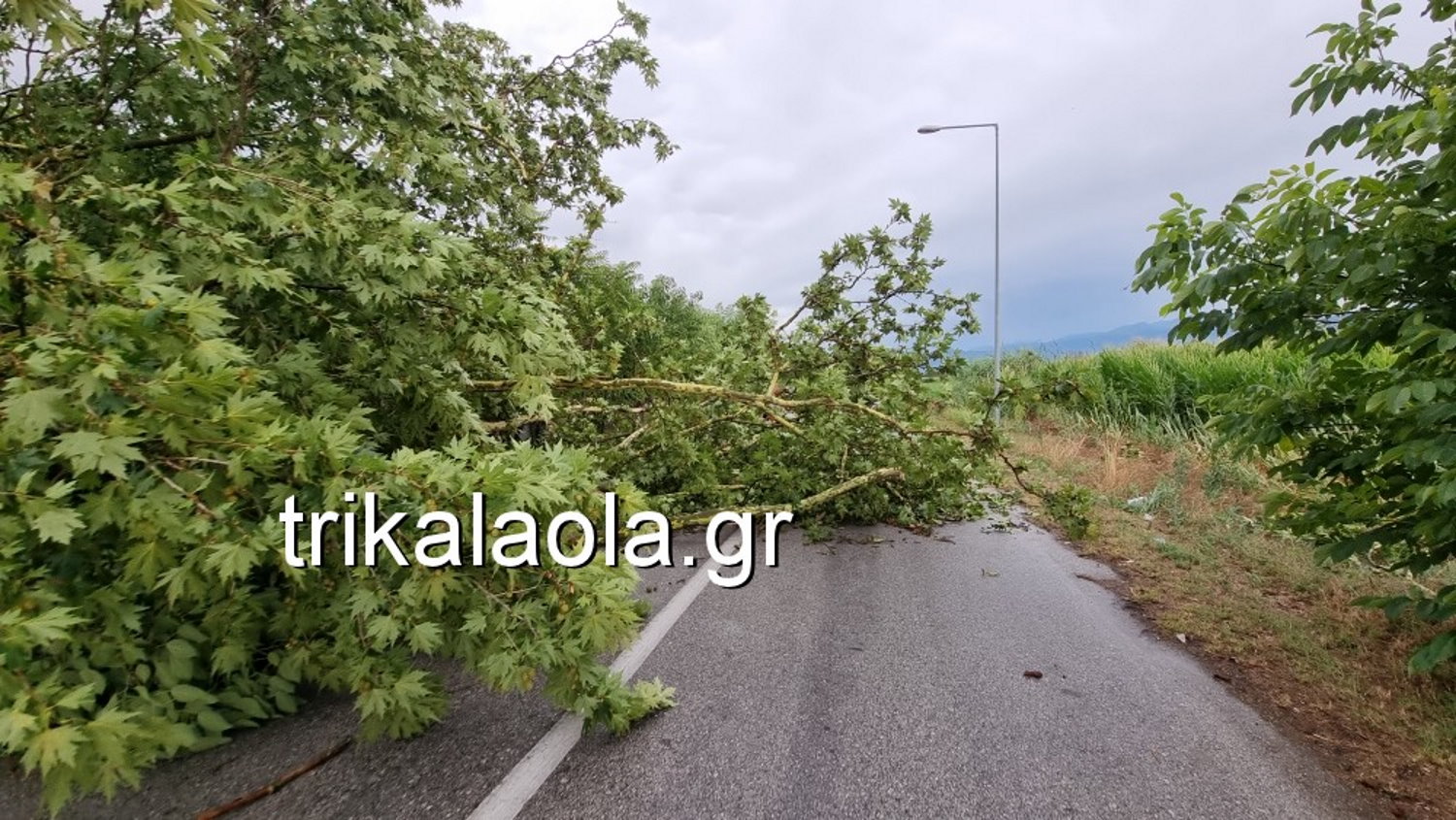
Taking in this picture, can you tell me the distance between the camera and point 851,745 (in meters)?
2.48

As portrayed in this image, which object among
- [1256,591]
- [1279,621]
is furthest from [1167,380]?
[1279,621]

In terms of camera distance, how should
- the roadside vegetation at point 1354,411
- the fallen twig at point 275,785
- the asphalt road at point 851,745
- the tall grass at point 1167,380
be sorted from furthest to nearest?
the tall grass at point 1167,380
the roadside vegetation at point 1354,411
the asphalt road at point 851,745
the fallen twig at point 275,785

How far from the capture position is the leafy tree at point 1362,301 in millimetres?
2469

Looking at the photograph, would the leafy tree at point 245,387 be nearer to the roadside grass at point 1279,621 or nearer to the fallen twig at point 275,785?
the fallen twig at point 275,785

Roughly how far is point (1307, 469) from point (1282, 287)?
35.9 inches

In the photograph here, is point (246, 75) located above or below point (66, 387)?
above

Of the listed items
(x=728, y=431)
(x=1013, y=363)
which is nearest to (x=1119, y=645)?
(x=728, y=431)

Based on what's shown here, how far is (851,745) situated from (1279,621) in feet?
9.78

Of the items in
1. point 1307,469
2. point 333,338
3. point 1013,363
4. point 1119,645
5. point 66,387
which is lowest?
point 1119,645

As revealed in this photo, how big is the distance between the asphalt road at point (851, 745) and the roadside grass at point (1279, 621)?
251 mm

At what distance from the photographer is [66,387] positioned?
1719 mm

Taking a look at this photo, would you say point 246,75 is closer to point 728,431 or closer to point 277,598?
point 277,598

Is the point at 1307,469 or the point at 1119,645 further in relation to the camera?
the point at 1119,645

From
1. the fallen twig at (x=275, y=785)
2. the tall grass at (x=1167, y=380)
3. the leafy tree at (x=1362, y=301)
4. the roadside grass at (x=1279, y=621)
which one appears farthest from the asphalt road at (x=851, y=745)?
the tall grass at (x=1167, y=380)
